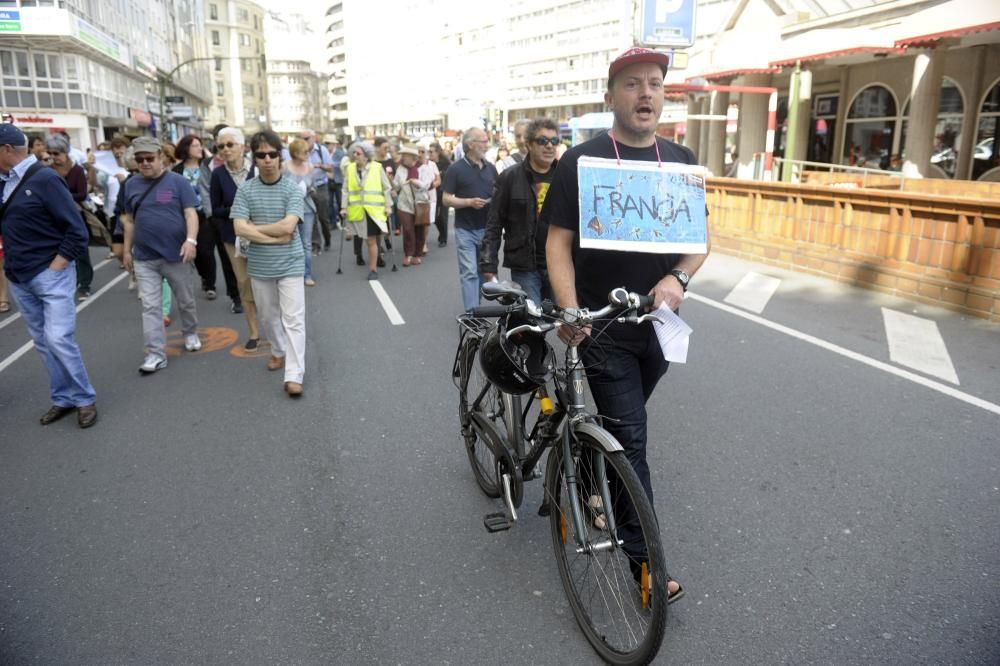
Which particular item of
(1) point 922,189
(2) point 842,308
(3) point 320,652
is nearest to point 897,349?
(2) point 842,308

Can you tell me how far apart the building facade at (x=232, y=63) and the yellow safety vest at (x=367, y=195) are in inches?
4311

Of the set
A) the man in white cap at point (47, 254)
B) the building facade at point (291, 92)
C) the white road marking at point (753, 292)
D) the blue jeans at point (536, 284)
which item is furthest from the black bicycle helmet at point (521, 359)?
the building facade at point (291, 92)

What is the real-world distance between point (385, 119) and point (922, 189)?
411ft

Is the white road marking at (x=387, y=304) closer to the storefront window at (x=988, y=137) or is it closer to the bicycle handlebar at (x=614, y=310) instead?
the bicycle handlebar at (x=614, y=310)

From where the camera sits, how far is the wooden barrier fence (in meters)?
8.20

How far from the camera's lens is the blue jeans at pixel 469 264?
7.71 meters

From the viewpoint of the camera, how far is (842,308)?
859 cm

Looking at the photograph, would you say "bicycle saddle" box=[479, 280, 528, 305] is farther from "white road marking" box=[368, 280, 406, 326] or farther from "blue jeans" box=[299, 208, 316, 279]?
"blue jeans" box=[299, 208, 316, 279]

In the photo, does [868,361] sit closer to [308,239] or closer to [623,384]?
[623,384]

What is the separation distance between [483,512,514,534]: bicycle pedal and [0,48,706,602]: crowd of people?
0.79m

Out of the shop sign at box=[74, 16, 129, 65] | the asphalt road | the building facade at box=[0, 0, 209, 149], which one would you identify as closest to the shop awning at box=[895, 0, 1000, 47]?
the asphalt road

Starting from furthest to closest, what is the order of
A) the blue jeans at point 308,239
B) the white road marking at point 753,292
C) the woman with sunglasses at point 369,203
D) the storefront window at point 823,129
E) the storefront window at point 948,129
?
1. the storefront window at point 823,129
2. the storefront window at point 948,129
3. the woman with sunglasses at point 369,203
4. the blue jeans at point 308,239
5. the white road marking at point 753,292

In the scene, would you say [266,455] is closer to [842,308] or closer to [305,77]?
[842,308]

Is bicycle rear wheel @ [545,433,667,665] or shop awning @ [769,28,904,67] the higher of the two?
shop awning @ [769,28,904,67]
